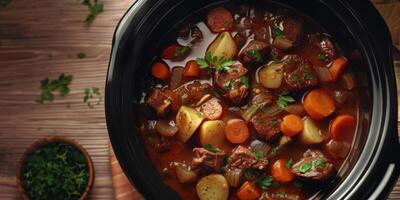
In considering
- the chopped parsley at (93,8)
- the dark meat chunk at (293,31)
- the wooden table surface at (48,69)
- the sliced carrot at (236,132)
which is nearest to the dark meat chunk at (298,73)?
the dark meat chunk at (293,31)

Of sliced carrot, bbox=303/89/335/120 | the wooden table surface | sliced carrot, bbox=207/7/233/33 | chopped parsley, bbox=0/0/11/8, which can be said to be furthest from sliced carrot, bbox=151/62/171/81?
chopped parsley, bbox=0/0/11/8

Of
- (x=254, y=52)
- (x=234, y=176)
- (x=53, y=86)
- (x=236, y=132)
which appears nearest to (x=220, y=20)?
(x=254, y=52)

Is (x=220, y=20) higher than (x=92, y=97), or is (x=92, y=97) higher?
(x=220, y=20)

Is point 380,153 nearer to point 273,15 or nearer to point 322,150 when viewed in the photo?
point 322,150

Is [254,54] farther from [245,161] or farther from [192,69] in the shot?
[245,161]

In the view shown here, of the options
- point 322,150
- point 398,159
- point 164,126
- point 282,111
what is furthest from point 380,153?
point 164,126
